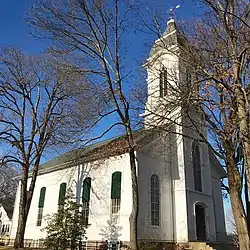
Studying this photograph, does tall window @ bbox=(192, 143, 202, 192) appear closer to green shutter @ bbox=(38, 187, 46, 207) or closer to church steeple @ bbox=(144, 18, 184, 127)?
church steeple @ bbox=(144, 18, 184, 127)

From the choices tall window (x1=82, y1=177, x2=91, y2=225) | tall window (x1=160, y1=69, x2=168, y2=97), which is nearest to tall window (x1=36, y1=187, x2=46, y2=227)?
tall window (x1=82, y1=177, x2=91, y2=225)

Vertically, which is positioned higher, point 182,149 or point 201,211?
point 182,149

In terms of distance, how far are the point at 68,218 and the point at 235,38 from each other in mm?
12706

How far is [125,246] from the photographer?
53.9ft

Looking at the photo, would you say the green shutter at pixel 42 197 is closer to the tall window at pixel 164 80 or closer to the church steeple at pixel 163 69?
the church steeple at pixel 163 69

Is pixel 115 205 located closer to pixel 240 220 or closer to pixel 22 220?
pixel 22 220

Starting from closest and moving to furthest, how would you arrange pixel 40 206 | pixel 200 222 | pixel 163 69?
pixel 163 69 → pixel 200 222 → pixel 40 206

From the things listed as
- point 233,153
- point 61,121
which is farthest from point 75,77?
point 233,153

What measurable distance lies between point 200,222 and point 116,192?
262 inches

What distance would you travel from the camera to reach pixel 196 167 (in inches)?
862

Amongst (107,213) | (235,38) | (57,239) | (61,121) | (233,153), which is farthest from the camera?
(61,121)

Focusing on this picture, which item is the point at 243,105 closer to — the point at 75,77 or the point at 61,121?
the point at 75,77

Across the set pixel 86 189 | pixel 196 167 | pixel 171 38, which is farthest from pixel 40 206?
pixel 171 38

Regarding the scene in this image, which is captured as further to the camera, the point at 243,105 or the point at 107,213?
the point at 107,213
